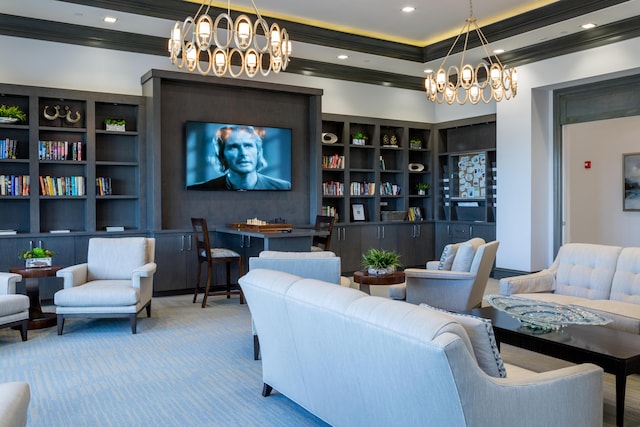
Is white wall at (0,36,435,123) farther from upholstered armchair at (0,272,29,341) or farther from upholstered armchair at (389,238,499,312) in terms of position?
upholstered armchair at (389,238,499,312)

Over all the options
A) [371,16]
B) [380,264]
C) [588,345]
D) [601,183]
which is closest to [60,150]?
[380,264]

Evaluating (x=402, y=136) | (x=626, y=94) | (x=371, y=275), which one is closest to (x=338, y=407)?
(x=371, y=275)

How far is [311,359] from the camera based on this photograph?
2.86m

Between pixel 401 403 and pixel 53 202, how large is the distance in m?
6.08

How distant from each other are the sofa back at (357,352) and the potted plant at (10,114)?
4.72 meters

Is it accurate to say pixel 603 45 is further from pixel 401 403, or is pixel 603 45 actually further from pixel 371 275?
pixel 401 403

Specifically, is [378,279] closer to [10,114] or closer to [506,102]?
[506,102]

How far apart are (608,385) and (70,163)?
6.24m

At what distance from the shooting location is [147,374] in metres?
4.08

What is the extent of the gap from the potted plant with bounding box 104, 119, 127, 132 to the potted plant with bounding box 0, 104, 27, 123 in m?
0.96

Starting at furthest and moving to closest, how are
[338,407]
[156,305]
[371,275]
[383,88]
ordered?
[383,88]
[156,305]
[371,275]
[338,407]

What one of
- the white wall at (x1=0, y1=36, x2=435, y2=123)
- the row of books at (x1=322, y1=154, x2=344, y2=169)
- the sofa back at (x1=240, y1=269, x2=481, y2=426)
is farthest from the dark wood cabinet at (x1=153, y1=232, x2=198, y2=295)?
the sofa back at (x1=240, y1=269, x2=481, y2=426)

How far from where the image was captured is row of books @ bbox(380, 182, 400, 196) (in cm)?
971

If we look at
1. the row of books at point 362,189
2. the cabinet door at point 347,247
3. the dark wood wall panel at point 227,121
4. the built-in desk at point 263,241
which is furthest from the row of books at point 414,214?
the built-in desk at point 263,241
